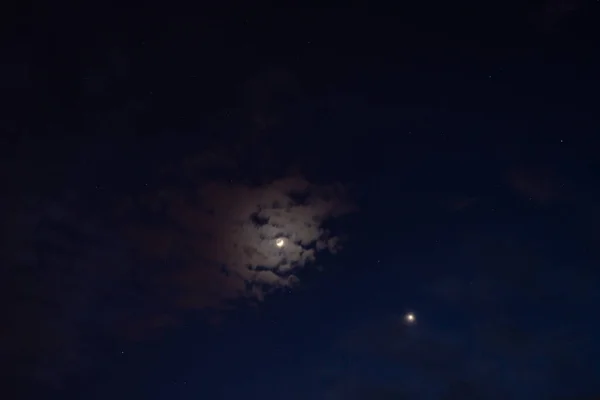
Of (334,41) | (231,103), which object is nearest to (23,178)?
(231,103)

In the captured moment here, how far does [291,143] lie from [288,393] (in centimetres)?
1001

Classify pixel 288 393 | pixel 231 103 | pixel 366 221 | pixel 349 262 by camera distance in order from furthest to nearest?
pixel 288 393 → pixel 349 262 → pixel 366 221 → pixel 231 103

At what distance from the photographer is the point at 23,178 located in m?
10.6

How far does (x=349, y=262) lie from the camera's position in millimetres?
12758

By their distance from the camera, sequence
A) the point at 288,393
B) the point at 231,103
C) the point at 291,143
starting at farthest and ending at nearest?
the point at 288,393 < the point at 291,143 < the point at 231,103

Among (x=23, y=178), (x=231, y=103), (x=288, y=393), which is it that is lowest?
(x=288, y=393)

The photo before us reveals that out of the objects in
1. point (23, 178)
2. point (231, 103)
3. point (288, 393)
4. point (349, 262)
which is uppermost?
point (23, 178)

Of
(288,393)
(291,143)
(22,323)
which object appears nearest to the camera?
(291,143)

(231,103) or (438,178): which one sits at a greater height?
(231,103)

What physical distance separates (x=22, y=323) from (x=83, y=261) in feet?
14.3

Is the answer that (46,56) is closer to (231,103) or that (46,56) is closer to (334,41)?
(231,103)

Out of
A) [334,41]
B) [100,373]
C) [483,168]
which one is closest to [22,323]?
[100,373]

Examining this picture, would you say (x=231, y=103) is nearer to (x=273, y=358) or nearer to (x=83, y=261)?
(x=83, y=261)

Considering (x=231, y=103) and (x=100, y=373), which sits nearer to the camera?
(x=231, y=103)
